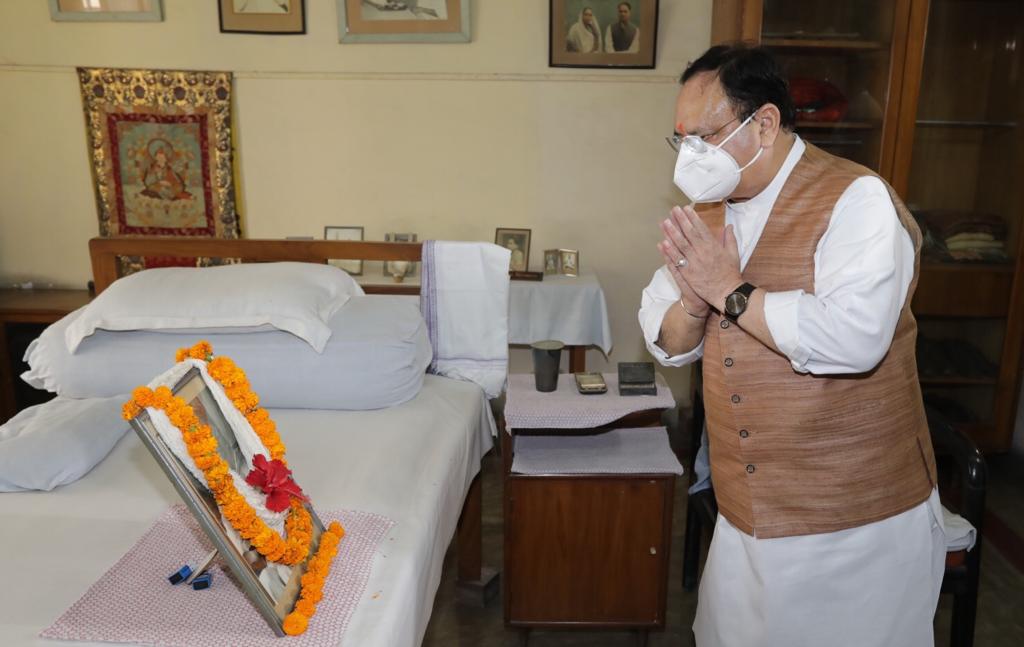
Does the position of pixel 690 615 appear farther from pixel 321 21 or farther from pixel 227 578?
pixel 321 21

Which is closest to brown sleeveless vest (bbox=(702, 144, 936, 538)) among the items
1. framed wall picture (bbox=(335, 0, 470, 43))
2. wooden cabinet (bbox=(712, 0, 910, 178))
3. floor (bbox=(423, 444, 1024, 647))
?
floor (bbox=(423, 444, 1024, 647))

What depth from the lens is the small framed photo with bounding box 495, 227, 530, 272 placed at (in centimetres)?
350

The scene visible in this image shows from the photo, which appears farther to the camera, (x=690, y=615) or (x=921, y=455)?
(x=690, y=615)

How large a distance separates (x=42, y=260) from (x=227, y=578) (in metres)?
3.35

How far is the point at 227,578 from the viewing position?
118 centimetres

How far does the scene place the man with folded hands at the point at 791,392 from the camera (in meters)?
1.20

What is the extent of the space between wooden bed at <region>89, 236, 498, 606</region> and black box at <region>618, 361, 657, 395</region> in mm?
543

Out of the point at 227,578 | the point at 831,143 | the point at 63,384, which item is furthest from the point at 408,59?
the point at 227,578

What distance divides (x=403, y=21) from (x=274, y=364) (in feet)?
7.46

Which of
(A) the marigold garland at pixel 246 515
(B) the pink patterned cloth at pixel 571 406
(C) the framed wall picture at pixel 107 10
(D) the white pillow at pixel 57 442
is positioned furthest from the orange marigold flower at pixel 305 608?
(C) the framed wall picture at pixel 107 10

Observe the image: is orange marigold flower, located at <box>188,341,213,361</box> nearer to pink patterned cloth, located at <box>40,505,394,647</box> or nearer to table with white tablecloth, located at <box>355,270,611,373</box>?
pink patterned cloth, located at <box>40,505,394,647</box>

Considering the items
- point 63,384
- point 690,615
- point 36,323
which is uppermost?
point 63,384

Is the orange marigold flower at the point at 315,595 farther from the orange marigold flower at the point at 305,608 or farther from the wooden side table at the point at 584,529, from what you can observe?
the wooden side table at the point at 584,529

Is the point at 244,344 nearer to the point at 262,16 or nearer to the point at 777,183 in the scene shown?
the point at 777,183
